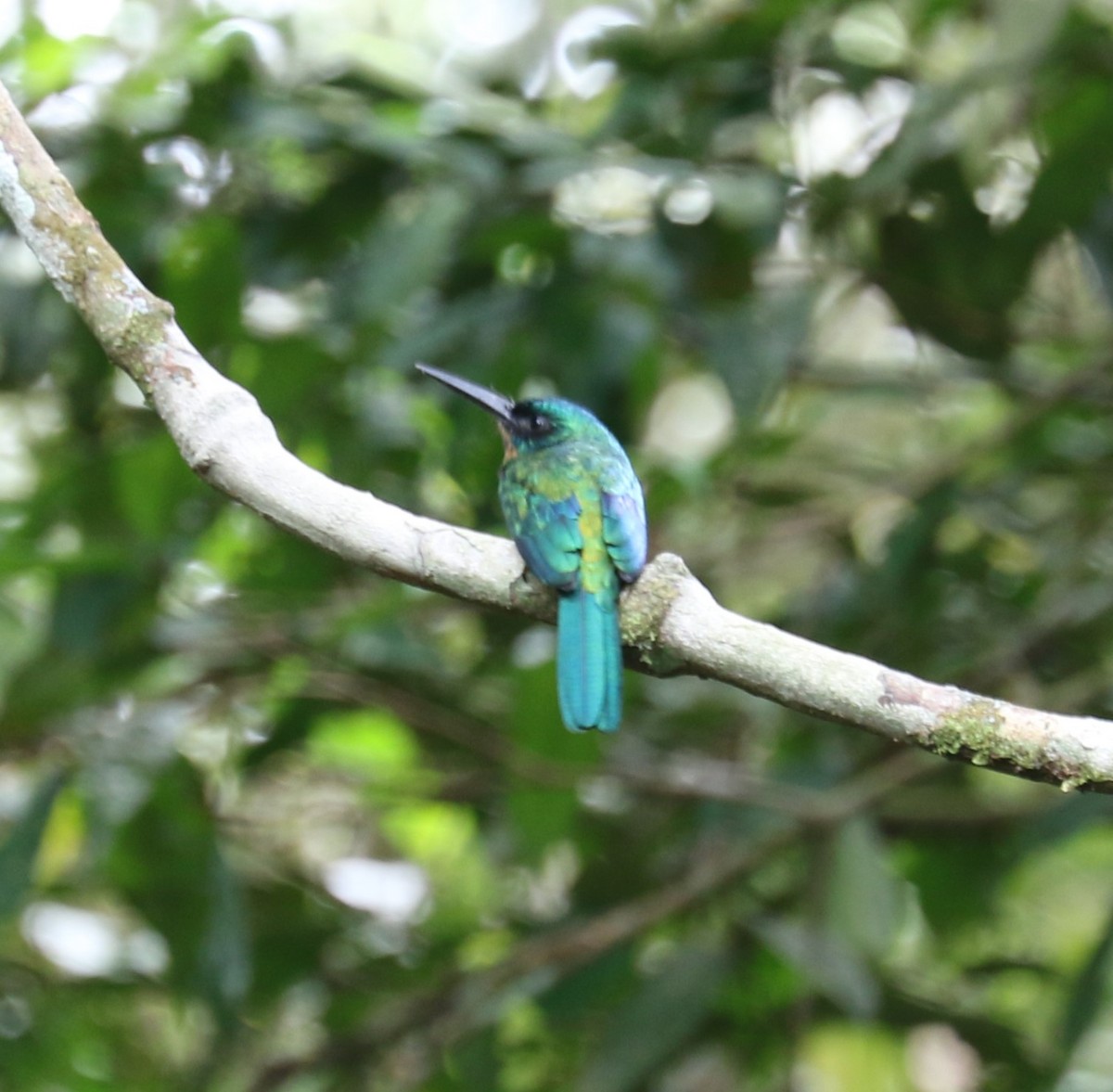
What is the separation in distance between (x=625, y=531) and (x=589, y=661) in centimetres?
35

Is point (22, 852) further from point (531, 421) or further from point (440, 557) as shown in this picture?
point (440, 557)

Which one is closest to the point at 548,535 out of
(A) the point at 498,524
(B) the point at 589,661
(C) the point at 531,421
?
(B) the point at 589,661

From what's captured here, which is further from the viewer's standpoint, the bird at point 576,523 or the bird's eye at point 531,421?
the bird's eye at point 531,421

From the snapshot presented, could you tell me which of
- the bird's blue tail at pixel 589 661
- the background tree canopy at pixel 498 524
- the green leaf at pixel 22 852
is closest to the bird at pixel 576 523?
the bird's blue tail at pixel 589 661

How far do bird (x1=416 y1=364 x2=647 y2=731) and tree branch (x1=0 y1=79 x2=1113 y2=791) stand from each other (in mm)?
67

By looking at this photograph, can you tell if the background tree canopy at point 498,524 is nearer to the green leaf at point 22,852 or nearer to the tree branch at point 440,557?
the green leaf at point 22,852

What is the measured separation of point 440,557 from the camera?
169cm

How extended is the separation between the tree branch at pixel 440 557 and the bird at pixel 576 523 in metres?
0.07

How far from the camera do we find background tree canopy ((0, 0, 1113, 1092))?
2758 millimetres

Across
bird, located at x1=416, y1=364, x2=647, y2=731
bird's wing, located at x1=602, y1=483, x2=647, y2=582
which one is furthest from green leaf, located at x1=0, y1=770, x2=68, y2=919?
bird's wing, located at x1=602, y1=483, x2=647, y2=582

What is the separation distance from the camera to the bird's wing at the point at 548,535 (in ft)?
6.66

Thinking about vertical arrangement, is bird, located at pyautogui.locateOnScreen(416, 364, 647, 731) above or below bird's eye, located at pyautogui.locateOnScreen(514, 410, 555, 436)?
above

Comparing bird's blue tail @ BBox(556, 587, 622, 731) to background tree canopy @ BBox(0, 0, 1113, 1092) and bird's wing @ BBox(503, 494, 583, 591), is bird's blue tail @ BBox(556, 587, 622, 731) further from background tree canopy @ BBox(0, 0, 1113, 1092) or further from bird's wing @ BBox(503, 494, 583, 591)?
background tree canopy @ BBox(0, 0, 1113, 1092)

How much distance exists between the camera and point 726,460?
9.78 ft
